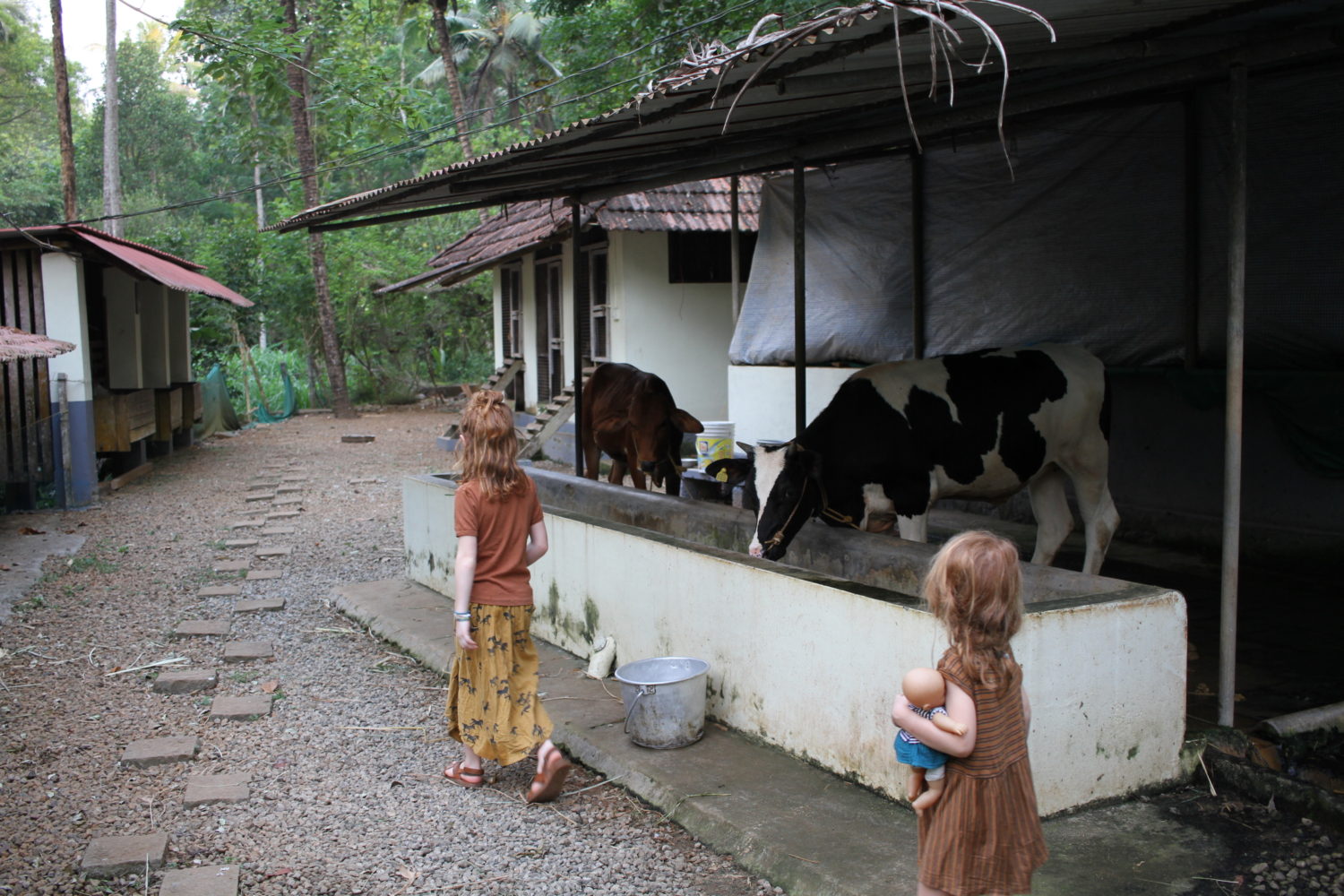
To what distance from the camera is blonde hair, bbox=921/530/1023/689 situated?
2.65m

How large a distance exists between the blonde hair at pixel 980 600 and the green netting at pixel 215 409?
67.5ft

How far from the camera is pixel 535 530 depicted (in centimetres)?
473

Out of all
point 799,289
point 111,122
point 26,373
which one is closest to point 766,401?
→ point 799,289

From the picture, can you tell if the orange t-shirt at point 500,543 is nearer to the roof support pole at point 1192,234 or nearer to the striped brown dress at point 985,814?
the striped brown dress at point 985,814

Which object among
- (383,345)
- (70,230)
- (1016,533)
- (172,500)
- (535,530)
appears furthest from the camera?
(383,345)

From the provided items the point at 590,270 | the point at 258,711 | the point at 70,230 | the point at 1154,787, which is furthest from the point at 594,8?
the point at 1154,787

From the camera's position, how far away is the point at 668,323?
51.7 ft

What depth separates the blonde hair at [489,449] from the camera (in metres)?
4.50

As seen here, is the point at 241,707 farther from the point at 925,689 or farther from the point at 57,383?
the point at 57,383

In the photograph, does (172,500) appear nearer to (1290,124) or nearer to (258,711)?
(258,711)

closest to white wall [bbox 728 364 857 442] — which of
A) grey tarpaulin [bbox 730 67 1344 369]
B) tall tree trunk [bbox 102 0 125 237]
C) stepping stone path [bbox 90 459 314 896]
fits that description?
grey tarpaulin [bbox 730 67 1344 369]

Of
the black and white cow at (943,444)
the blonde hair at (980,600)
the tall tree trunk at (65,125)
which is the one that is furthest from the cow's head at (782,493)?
the tall tree trunk at (65,125)

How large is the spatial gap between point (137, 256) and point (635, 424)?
9219 millimetres

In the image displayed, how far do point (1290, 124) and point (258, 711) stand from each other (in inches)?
258
